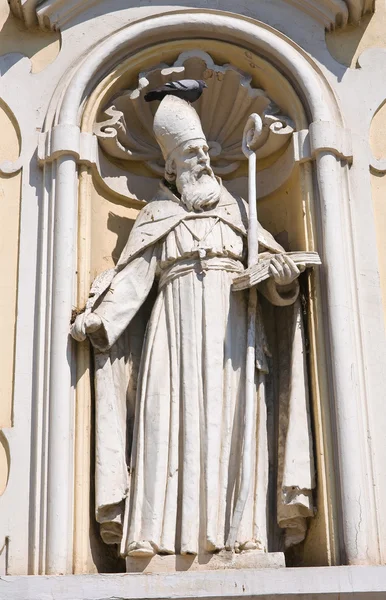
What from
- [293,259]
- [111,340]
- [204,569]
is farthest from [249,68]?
[204,569]

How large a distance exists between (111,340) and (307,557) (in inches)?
45.3

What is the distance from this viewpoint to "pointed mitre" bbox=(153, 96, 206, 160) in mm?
5918

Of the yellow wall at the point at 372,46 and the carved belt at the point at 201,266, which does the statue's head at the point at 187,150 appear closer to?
the carved belt at the point at 201,266

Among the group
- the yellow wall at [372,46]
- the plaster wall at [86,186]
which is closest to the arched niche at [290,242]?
the plaster wall at [86,186]

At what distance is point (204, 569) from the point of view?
5.18 metres

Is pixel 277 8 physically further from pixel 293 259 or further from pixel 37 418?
pixel 37 418

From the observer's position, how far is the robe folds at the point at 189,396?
534 cm

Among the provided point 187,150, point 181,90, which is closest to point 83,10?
point 181,90

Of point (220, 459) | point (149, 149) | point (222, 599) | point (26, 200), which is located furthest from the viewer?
point (149, 149)

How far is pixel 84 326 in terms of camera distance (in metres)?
5.49

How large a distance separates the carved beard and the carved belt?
0.28 meters

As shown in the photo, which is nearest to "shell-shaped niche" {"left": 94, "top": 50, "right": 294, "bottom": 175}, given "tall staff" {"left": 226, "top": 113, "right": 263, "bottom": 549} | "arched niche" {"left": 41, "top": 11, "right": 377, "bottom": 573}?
"arched niche" {"left": 41, "top": 11, "right": 377, "bottom": 573}

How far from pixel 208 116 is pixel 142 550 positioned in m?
2.15

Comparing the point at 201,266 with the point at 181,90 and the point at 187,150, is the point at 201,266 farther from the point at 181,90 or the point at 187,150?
the point at 181,90
